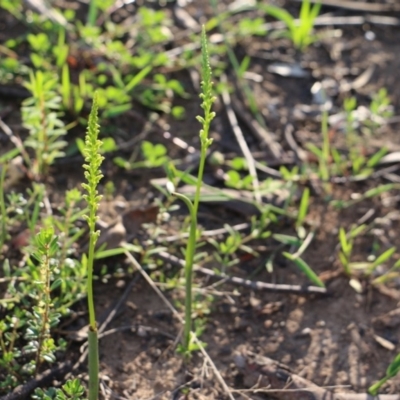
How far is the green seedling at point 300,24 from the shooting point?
3.76m

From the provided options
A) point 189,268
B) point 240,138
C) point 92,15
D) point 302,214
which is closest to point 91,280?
point 189,268

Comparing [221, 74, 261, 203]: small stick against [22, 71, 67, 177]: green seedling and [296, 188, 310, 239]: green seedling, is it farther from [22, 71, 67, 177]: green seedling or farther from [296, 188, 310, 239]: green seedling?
[22, 71, 67, 177]: green seedling

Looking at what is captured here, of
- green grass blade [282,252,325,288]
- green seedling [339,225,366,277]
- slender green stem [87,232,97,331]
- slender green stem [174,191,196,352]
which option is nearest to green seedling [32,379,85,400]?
slender green stem [87,232,97,331]

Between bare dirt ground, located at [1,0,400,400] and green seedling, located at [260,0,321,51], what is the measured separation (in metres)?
0.59

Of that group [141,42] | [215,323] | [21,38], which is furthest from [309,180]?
[21,38]

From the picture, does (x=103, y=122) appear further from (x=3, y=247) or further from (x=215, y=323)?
(x=215, y=323)

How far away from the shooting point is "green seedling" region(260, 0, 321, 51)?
3.76 m

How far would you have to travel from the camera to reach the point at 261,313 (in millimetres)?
2527

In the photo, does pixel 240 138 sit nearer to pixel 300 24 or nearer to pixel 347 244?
pixel 347 244

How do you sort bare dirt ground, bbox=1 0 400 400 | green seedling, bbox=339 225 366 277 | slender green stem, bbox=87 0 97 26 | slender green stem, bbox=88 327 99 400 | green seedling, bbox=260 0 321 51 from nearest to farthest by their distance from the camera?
slender green stem, bbox=88 327 99 400
bare dirt ground, bbox=1 0 400 400
green seedling, bbox=339 225 366 277
slender green stem, bbox=87 0 97 26
green seedling, bbox=260 0 321 51

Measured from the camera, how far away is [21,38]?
3.44 metres

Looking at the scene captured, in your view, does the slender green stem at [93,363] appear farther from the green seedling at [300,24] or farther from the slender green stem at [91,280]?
the green seedling at [300,24]

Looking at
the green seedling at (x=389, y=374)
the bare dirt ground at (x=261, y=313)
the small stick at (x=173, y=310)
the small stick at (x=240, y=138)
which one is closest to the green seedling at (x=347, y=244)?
the bare dirt ground at (x=261, y=313)

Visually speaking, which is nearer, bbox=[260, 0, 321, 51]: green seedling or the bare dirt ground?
the bare dirt ground
